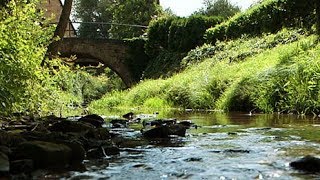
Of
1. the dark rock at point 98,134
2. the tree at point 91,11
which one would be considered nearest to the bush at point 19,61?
the dark rock at point 98,134

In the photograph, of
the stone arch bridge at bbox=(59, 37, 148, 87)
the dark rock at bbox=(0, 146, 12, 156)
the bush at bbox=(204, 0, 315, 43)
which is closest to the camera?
the dark rock at bbox=(0, 146, 12, 156)

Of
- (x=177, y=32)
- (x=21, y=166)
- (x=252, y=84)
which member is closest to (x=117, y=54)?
(x=177, y=32)

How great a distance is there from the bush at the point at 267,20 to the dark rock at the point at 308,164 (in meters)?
15.0

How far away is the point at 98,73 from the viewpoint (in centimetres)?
4666

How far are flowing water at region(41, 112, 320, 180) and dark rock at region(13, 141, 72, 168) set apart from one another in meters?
0.28

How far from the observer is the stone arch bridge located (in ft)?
99.7

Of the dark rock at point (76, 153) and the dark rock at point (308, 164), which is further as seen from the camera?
the dark rock at point (76, 153)

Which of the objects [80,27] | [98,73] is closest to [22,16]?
[98,73]

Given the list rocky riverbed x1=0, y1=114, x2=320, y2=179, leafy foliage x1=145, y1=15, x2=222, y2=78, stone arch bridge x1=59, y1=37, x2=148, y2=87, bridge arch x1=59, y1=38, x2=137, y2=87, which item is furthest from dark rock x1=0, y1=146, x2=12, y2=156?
bridge arch x1=59, y1=38, x2=137, y2=87

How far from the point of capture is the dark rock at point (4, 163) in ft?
13.2

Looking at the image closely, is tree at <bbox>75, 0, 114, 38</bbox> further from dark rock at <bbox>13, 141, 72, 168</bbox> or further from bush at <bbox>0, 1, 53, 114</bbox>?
dark rock at <bbox>13, 141, 72, 168</bbox>

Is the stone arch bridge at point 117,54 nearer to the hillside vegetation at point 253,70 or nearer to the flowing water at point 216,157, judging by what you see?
the hillside vegetation at point 253,70

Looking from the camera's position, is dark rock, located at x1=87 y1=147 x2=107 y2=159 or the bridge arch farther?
the bridge arch

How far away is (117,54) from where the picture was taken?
102ft
